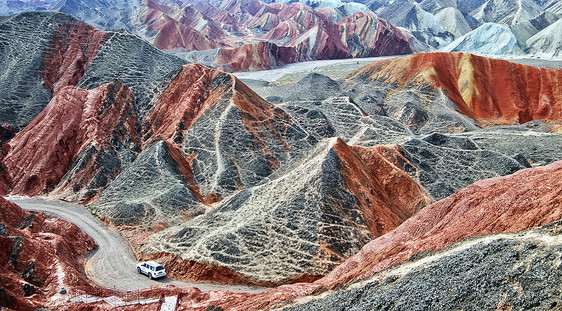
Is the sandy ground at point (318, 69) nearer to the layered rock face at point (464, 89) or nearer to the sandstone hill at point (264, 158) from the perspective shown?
the layered rock face at point (464, 89)

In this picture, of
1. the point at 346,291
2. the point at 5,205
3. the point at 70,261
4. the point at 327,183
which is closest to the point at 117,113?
the point at 5,205

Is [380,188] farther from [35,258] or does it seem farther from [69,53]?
[69,53]

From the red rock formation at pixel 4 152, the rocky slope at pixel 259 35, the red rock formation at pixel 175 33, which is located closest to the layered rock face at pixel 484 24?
the rocky slope at pixel 259 35

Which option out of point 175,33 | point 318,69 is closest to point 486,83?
point 318,69

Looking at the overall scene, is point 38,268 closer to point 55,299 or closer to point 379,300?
point 55,299

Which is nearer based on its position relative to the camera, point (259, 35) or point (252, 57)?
point (252, 57)

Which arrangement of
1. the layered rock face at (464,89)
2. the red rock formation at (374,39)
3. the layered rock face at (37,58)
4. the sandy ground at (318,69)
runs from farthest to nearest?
the red rock formation at (374,39), the sandy ground at (318,69), the layered rock face at (464,89), the layered rock face at (37,58)
